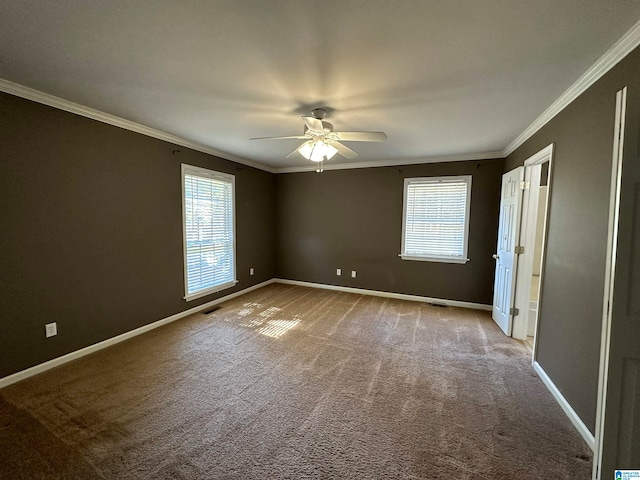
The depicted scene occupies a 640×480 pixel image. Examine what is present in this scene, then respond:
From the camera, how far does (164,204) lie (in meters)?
3.55

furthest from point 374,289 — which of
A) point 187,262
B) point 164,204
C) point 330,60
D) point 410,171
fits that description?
point 330,60

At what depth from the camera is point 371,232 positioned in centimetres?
504

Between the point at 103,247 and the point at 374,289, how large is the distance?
4.13 meters

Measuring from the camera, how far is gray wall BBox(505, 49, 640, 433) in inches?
69.4

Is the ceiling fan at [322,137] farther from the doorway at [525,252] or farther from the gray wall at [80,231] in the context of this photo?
the doorway at [525,252]

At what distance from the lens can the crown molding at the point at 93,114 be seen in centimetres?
220

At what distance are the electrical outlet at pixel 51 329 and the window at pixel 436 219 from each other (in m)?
4.64

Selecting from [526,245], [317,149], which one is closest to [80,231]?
[317,149]

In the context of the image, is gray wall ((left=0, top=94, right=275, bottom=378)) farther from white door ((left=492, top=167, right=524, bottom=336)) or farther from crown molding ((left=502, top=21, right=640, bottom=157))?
white door ((left=492, top=167, right=524, bottom=336))

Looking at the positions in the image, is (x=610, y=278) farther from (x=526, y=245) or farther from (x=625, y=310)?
(x=526, y=245)

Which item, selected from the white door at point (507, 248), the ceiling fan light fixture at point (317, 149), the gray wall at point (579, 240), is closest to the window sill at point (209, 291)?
the ceiling fan light fixture at point (317, 149)

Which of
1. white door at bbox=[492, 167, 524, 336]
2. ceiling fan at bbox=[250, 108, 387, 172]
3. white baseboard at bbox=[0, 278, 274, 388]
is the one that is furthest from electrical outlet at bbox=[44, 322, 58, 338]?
white door at bbox=[492, 167, 524, 336]

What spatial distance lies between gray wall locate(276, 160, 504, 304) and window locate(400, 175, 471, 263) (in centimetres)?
11

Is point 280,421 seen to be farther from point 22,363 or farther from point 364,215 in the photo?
point 364,215
